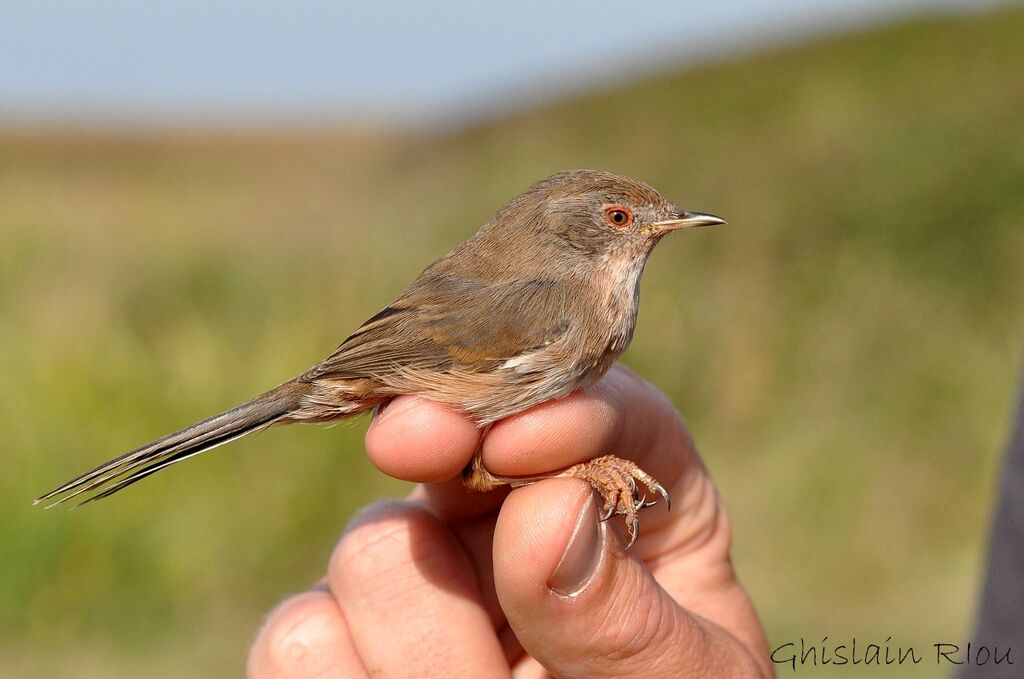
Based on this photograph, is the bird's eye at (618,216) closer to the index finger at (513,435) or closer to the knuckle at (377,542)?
the index finger at (513,435)

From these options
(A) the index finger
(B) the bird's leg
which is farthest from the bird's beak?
(B) the bird's leg

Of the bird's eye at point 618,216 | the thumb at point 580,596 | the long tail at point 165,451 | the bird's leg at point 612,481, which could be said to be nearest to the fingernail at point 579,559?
the thumb at point 580,596

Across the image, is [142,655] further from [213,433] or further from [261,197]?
[261,197]

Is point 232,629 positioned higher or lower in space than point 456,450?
lower

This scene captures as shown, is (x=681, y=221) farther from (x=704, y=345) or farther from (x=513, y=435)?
(x=704, y=345)

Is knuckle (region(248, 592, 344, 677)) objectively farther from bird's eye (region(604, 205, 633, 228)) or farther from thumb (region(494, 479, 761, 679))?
bird's eye (region(604, 205, 633, 228))

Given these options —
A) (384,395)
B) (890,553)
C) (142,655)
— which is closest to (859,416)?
(890,553)
